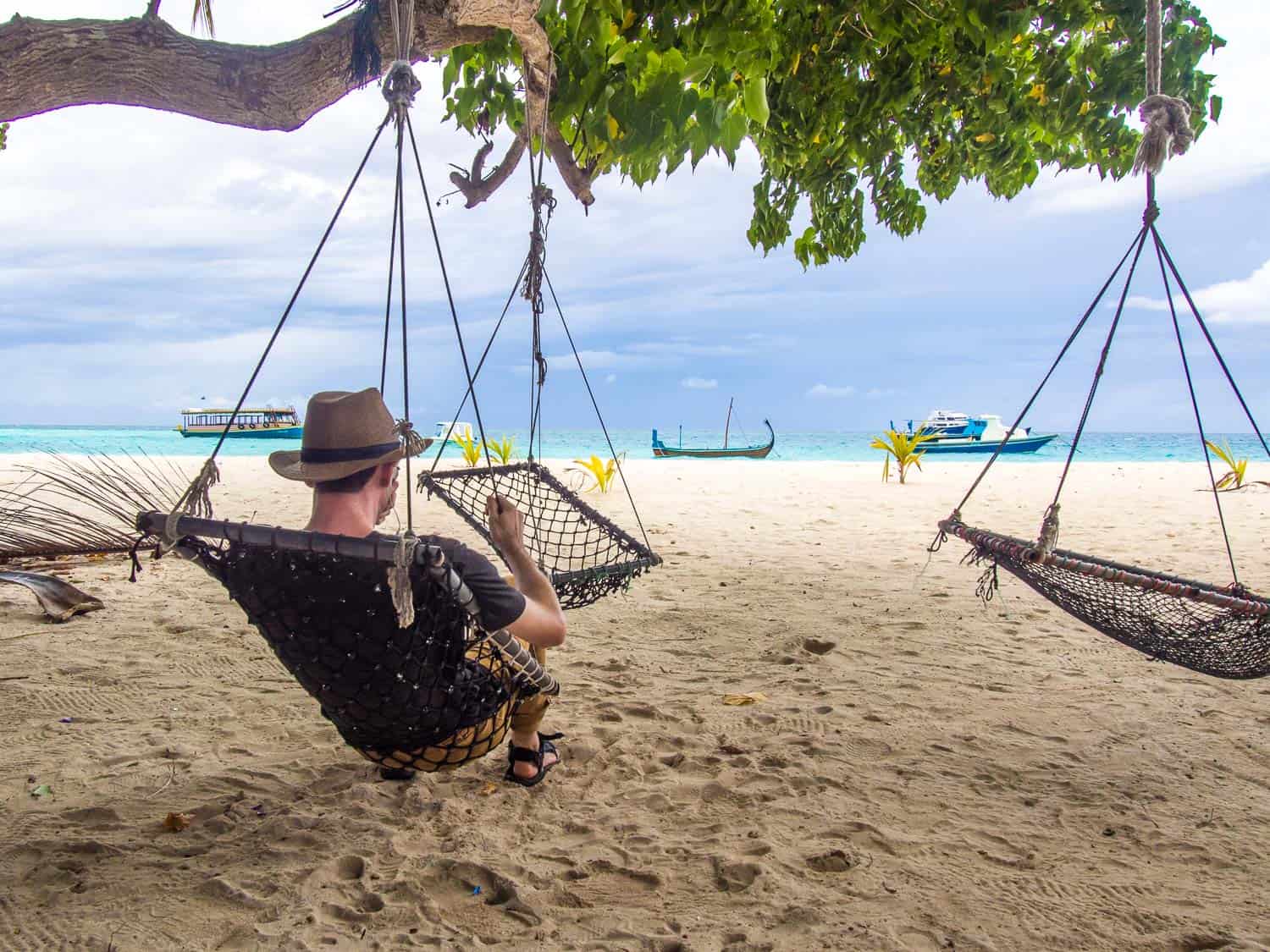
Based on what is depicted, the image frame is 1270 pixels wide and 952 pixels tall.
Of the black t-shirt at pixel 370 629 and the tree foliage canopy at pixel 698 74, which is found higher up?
the tree foliage canopy at pixel 698 74

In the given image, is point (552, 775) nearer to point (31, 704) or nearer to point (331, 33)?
point (31, 704)

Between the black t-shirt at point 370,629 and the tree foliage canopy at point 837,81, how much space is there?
162 cm

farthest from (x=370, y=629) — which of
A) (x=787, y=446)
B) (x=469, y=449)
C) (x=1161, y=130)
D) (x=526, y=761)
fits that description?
(x=787, y=446)

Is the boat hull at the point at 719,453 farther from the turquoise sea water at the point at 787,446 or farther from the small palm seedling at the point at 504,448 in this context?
the small palm seedling at the point at 504,448

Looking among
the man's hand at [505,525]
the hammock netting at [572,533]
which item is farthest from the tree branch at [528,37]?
Answer: the man's hand at [505,525]

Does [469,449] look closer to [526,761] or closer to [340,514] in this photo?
[526,761]

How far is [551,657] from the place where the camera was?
2.81m

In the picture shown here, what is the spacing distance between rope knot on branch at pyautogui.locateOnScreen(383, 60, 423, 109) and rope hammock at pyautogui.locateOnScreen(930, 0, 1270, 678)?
5.01ft

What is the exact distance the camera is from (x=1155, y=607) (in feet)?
6.86

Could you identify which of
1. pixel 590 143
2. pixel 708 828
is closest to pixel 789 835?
pixel 708 828

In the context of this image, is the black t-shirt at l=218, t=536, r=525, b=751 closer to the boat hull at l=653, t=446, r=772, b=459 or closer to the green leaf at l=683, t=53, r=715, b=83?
the green leaf at l=683, t=53, r=715, b=83

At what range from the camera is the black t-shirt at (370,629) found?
1316 millimetres

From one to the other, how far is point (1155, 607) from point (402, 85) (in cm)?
218

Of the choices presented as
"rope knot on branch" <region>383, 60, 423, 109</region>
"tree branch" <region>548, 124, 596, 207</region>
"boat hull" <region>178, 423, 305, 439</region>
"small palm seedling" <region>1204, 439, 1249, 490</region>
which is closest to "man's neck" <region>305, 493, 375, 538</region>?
"rope knot on branch" <region>383, 60, 423, 109</region>
